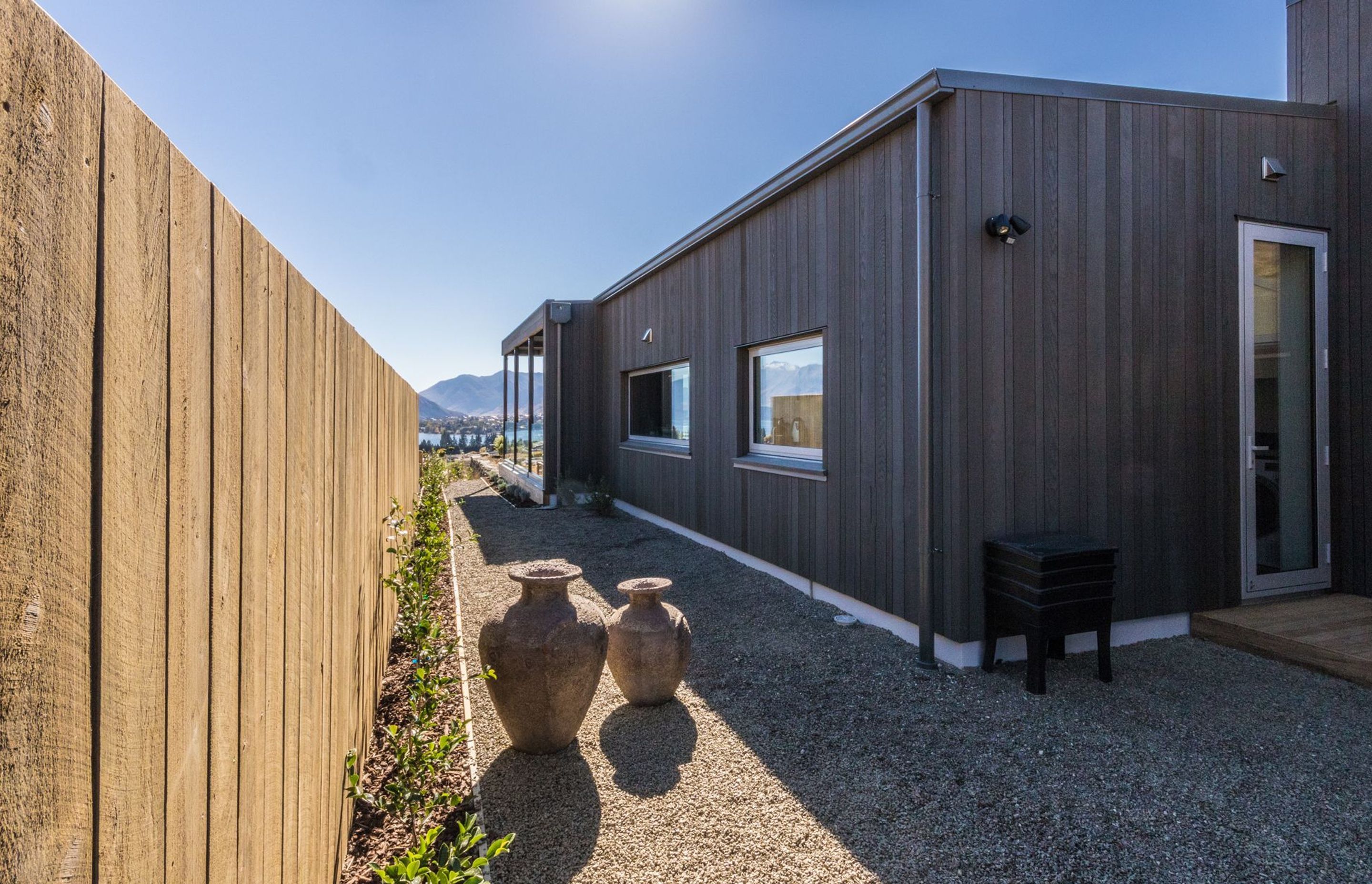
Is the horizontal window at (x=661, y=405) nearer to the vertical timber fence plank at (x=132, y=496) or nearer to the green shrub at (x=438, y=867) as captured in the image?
the green shrub at (x=438, y=867)

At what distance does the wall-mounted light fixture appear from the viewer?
3.68m

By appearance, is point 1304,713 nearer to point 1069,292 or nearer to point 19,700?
point 1069,292

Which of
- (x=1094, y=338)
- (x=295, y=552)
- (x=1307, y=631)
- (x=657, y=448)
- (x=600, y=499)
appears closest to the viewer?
(x=295, y=552)

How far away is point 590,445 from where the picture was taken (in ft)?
35.0

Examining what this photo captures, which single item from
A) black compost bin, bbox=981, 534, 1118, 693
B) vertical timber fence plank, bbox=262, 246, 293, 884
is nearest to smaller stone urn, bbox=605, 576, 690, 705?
black compost bin, bbox=981, 534, 1118, 693

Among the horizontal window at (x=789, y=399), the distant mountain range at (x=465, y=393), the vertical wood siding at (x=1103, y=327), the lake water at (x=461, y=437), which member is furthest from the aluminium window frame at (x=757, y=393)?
the distant mountain range at (x=465, y=393)

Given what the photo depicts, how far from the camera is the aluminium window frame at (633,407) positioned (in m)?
7.59

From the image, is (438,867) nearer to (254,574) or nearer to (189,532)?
(254,574)

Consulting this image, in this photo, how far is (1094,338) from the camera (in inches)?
157

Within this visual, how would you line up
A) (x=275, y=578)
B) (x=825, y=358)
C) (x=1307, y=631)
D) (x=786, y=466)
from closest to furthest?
(x=275, y=578), (x=1307, y=631), (x=825, y=358), (x=786, y=466)

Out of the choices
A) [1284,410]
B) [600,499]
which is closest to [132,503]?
[1284,410]

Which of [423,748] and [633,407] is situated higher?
[633,407]

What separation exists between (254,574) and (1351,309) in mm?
6341

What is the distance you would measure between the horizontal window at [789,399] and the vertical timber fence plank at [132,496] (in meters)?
4.45
